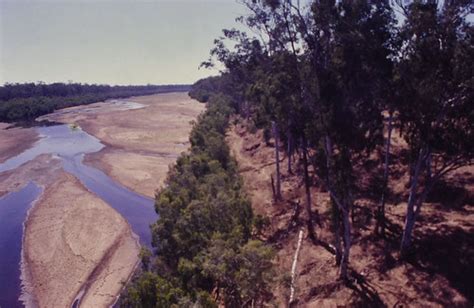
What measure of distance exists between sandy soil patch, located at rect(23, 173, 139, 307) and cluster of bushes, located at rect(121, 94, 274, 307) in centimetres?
490

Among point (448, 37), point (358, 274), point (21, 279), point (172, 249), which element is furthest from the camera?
point (21, 279)

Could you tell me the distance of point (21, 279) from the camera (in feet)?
88.7

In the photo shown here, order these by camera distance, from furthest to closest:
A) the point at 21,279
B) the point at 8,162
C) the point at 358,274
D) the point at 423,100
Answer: the point at 8,162
the point at 21,279
the point at 358,274
the point at 423,100

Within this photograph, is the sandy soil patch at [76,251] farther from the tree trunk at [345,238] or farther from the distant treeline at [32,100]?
the distant treeline at [32,100]

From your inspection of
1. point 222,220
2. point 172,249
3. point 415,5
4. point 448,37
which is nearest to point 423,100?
point 448,37

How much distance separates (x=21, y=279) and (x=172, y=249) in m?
13.8

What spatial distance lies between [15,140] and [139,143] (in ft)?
108

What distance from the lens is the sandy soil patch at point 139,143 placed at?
169 feet

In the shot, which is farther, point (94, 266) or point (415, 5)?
point (94, 266)

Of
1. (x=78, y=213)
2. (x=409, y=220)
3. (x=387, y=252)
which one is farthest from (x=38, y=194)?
(x=409, y=220)

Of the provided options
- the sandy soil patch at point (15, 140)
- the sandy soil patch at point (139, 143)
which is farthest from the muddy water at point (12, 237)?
the sandy soil patch at point (15, 140)

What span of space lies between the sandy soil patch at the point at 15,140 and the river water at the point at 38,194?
2.32m

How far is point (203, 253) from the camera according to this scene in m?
19.5

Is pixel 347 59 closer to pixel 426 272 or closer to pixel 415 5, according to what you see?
pixel 415 5
